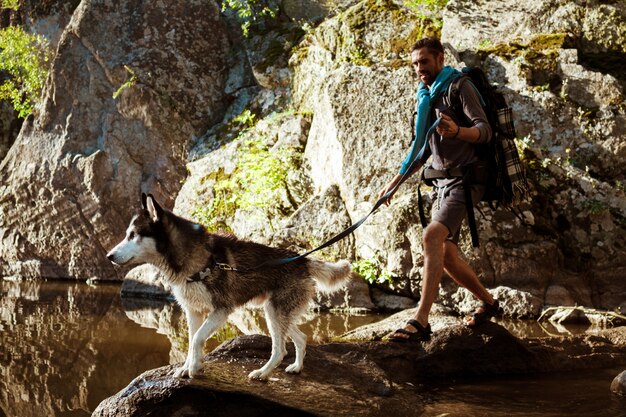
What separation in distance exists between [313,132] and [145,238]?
7552mm

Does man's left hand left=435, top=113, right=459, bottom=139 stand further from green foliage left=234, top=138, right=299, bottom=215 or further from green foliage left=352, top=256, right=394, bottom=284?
green foliage left=234, top=138, right=299, bottom=215

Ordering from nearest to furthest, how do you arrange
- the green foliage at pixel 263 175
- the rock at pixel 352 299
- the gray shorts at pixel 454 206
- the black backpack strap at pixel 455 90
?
the black backpack strap at pixel 455 90, the gray shorts at pixel 454 206, the rock at pixel 352 299, the green foliage at pixel 263 175

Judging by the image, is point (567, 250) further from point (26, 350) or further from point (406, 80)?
point (26, 350)

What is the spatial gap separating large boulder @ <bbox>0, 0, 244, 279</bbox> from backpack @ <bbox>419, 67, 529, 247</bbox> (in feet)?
33.1

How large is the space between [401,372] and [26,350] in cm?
417

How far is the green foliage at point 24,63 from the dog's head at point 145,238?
13.0 metres

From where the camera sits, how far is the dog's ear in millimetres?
4336

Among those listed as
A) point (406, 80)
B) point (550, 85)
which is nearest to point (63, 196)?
point (406, 80)

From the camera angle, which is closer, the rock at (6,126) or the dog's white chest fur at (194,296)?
the dog's white chest fur at (194,296)

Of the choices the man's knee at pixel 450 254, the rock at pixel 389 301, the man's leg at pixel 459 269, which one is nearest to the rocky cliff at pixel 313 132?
the rock at pixel 389 301

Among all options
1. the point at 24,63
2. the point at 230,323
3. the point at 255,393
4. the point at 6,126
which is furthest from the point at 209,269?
the point at 6,126

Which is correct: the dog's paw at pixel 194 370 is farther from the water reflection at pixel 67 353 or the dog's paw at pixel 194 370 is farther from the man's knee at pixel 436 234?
the man's knee at pixel 436 234

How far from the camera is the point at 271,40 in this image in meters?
14.7

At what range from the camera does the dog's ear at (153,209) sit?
4.34 meters
